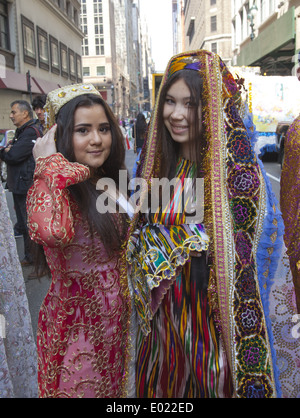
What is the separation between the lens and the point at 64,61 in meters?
31.6

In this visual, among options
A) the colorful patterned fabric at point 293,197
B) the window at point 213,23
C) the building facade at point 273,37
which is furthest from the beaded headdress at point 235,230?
the window at point 213,23

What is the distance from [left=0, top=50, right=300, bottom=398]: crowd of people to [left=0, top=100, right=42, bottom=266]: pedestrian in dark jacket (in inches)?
128

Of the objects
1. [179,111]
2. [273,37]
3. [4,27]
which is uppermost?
[4,27]

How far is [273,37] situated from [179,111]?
1842cm

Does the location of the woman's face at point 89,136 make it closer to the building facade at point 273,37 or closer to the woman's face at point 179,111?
the woman's face at point 179,111

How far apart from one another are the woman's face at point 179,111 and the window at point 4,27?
68.8 ft

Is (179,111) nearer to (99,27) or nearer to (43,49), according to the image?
(43,49)

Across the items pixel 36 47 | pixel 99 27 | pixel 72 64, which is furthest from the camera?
pixel 99 27

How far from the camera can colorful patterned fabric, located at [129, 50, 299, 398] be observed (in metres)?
1.74

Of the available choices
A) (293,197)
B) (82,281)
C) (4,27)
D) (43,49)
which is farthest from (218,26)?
(82,281)

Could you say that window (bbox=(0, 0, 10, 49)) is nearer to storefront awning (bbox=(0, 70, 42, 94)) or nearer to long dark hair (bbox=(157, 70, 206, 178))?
storefront awning (bbox=(0, 70, 42, 94))

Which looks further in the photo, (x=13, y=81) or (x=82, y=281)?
(x=13, y=81)
